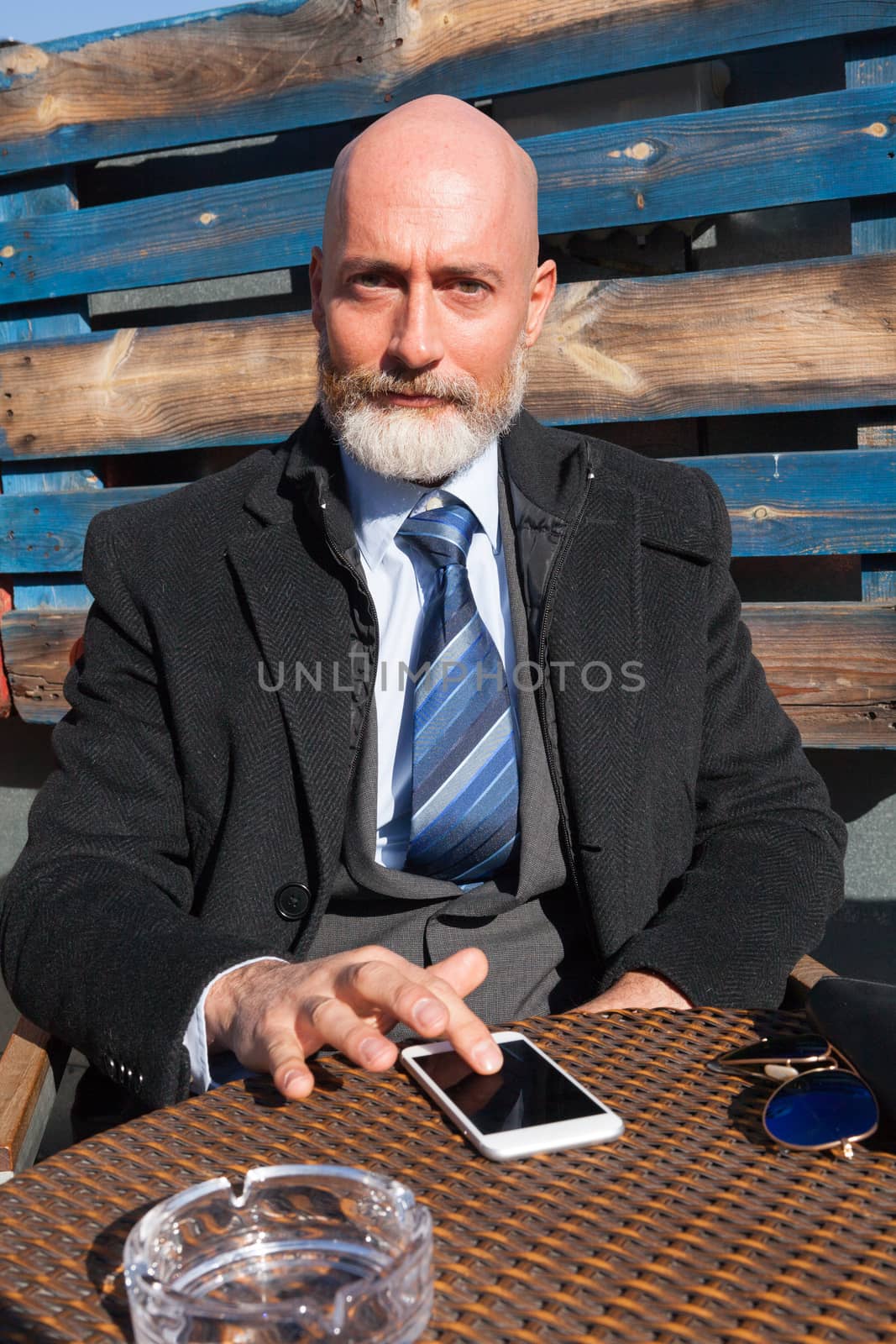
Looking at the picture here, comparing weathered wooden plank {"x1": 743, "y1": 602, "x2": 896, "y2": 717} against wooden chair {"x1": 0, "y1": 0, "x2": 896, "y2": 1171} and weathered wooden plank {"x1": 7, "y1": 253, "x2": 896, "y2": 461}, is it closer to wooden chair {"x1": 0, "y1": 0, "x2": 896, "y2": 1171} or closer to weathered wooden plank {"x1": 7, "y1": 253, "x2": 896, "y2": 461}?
wooden chair {"x1": 0, "y1": 0, "x2": 896, "y2": 1171}

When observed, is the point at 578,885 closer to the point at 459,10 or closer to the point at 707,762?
the point at 707,762

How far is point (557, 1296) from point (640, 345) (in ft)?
7.29

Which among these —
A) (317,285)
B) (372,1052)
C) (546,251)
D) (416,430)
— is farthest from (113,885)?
(546,251)

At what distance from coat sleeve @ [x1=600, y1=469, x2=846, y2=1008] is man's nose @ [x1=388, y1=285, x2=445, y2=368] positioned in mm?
595

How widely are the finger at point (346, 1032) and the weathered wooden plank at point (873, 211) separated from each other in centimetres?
178

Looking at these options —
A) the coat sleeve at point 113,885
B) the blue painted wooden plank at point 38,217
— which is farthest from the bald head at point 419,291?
the blue painted wooden plank at point 38,217

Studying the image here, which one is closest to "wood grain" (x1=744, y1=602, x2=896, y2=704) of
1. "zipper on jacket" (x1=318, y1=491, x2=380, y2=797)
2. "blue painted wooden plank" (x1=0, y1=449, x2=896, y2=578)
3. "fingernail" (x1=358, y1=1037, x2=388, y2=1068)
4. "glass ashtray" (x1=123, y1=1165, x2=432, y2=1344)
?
"blue painted wooden plank" (x1=0, y1=449, x2=896, y2=578)

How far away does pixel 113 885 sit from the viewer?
1761 millimetres

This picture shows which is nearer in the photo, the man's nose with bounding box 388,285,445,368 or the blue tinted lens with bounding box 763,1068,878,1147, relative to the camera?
the blue tinted lens with bounding box 763,1068,878,1147

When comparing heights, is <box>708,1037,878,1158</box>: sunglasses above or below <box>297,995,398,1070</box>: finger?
below

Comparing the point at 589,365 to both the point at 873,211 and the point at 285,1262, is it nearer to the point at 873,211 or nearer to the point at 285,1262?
the point at 873,211

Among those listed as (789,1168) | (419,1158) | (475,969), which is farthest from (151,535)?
(789,1168)

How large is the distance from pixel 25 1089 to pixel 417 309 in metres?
1.31

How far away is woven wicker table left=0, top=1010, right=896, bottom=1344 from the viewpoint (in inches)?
33.4
